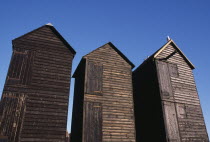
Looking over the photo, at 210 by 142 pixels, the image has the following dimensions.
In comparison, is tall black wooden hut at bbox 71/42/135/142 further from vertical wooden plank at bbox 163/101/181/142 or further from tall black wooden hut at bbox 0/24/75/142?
vertical wooden plank at bbox 163/101/181/142

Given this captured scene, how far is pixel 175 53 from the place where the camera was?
17.6 metres

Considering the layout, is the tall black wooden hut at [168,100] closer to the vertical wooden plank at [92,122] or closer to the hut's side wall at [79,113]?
the vertical wooden plank at [92,122]

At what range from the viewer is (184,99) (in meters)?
15.4

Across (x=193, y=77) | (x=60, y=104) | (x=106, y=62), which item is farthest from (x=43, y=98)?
(x=193, y=77)

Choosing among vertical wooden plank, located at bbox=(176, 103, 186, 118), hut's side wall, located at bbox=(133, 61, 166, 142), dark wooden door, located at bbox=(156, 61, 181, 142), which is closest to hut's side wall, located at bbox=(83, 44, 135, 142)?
hut's side wall, located at bbox=(133, 61, 166, 142)

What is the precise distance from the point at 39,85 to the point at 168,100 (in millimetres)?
10450

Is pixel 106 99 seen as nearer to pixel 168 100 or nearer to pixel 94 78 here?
pixel 94 78

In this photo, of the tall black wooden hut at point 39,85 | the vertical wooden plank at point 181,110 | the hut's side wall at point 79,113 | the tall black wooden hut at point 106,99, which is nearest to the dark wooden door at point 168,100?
the vertical wooden plank at point 181,110

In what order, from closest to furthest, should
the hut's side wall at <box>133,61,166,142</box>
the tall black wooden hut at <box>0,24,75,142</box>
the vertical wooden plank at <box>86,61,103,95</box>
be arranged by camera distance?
the tall black wooden hut at <box>0,24,75,142</box> < the vertical wooden plank at <box>86,61,103,95</box> < the hut's side wall at <box>133,61,166,142</box>

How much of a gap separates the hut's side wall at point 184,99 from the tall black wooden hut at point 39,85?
8600 mm

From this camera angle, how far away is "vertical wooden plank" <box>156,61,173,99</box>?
14.9 metres

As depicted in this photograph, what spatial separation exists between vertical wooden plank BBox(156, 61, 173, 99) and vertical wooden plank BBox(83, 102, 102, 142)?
18.9ft

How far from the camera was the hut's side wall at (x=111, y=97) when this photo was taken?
12.7 metres

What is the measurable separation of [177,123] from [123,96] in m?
4.89
